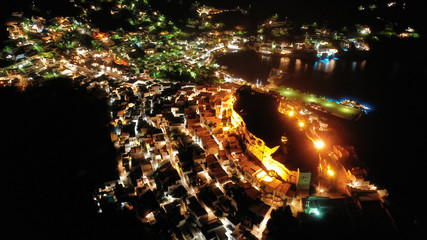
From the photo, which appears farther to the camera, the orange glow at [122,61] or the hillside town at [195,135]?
the orange glow at [122,61]

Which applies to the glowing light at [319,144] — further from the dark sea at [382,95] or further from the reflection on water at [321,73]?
the reflection on water at [321,73]

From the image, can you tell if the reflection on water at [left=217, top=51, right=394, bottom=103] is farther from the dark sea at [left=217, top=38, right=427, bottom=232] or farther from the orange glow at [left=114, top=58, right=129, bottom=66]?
the orange glow at [left=114, top=58, right=129, bottom=66]

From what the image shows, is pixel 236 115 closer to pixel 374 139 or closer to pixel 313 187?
pixel 313 187

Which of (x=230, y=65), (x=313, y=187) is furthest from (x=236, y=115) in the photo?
(x=230, y=65)

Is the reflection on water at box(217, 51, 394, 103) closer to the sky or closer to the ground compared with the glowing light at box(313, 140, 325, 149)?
closer to the sky

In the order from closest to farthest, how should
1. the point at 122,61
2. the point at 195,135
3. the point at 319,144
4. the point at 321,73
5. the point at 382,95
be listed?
1. the point at 319,144
2. the point at 195,135
3. the point at 382,95
4. the point at 122,61
5. the point at 321,73

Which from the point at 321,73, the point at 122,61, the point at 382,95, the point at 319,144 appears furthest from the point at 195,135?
the point at 382,95

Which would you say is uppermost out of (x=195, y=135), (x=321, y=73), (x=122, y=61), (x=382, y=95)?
(x=122, y=61)

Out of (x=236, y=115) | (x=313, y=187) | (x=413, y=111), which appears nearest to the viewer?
(x=313, y=187)

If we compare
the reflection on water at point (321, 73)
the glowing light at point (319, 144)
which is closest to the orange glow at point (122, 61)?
the reflection on water at point (321, 73)

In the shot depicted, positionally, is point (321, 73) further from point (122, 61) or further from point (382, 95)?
point (122, 61)

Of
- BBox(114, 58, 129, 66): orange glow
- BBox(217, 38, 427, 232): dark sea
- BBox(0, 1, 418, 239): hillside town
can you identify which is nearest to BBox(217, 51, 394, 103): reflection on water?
BBox(217, 38, 427, 232): dark sea
